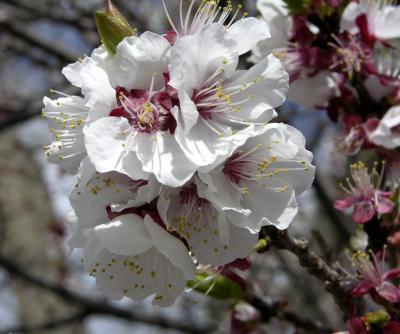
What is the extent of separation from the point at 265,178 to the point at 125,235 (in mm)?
302

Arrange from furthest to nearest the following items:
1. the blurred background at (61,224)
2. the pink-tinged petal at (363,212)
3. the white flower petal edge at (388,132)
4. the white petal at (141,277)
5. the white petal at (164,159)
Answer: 1. the blurred background at (61,224)
2. the white flower petal edge at (388,132)
3. the pink-tinged petal at (363,212)
4. the white petal at (141,277)
5. the white petal at (164,159)

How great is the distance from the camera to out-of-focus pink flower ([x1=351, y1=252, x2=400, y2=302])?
4.39 ft

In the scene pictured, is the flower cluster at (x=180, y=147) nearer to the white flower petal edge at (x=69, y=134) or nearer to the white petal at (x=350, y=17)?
the white flower petal edge at (x=69, y=134)

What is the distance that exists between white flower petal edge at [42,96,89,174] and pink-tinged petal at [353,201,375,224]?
2.31 feet

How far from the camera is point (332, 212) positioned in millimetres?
3469

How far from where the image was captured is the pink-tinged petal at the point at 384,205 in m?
1.46

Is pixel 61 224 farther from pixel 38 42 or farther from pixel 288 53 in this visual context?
pixel 288 53

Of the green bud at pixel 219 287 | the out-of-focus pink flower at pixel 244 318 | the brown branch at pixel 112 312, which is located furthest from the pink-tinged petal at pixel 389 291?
the brown branch at pixel 112 312

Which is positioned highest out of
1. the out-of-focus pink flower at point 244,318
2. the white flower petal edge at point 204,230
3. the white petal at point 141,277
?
the white flower petal edge at point 204,230

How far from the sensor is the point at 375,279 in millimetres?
1376

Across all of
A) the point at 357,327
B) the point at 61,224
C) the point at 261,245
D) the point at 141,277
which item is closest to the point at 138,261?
the point at 141,277

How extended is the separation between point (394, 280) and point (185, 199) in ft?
1.97

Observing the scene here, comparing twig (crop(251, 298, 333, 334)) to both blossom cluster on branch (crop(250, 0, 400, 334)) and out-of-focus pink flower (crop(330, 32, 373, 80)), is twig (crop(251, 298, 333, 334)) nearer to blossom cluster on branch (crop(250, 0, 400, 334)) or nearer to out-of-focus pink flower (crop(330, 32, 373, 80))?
blossom cluster on branch (crop(250, 0, 400, 334))

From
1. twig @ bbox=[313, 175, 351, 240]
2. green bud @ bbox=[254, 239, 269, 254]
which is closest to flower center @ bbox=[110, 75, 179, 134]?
green bud @ bbox=[254, 239, 269, 254]
